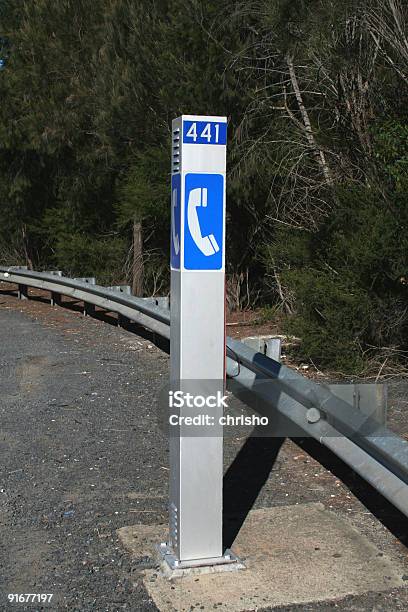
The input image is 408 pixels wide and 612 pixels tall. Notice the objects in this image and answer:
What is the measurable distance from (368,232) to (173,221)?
4.61 metres

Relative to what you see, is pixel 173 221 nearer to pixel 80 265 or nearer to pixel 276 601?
pixel 276 601

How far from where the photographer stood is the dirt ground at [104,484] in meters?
3.96

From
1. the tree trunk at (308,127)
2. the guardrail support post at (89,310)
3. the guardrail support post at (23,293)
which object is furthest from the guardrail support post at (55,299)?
the tree trunk at (308,127)

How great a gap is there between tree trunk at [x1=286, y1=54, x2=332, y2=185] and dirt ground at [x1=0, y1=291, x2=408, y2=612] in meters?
3.52

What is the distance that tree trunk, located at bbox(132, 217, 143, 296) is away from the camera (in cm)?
1645

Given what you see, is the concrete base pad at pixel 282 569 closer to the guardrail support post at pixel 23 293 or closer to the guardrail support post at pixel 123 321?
the guardrail support post at pixel 123 321

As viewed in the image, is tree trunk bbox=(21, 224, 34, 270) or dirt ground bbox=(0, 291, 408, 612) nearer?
dirt ground bbox=(0, 291, 408, 612)

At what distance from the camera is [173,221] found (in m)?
4.08

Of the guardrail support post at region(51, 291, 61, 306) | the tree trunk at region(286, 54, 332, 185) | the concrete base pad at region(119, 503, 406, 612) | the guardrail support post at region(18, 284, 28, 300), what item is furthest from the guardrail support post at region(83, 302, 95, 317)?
the concrete base pad at region(119, 503, 406, 612)

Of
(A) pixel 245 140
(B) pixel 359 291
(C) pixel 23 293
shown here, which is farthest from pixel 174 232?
(C) pixel 23 293

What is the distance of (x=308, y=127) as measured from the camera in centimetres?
1109

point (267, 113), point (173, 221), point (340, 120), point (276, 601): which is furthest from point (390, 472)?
point (267, 113)

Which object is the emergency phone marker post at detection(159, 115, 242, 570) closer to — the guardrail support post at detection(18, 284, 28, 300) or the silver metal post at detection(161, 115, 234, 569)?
the silver metal post at detection(161, 115, 234, 569)

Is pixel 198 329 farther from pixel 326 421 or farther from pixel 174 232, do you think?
pixel 326 421
